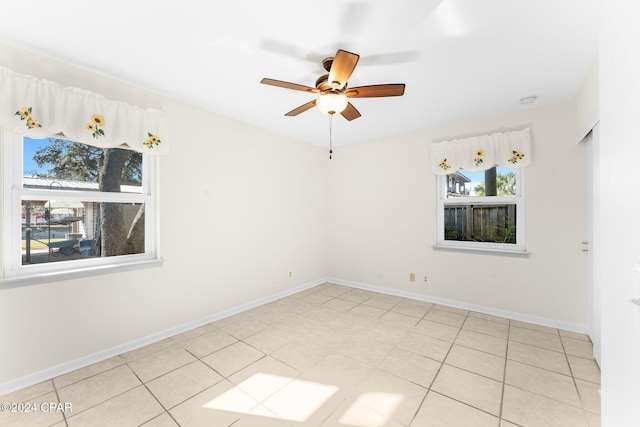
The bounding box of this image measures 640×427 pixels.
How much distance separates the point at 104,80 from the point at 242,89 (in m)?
1.22

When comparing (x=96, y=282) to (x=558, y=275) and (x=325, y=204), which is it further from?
(x=558, y=275)

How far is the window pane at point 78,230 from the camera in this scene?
2186 mm

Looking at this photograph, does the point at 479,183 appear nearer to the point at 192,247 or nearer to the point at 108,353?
the point at 192,247

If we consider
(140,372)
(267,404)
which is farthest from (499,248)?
(140,372)

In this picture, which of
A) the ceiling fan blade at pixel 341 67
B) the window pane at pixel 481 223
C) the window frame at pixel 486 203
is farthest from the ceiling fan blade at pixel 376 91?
the window pane at pixel 481 223

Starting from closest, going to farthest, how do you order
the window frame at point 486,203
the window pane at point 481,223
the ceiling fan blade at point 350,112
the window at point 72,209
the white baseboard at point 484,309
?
the window at point 72,209
the ceiling fan blade at point 350,112
the white baseboard at point 484,309
the window frame at point 486,203
the window pane at point 481,223

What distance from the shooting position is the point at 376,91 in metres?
2.17

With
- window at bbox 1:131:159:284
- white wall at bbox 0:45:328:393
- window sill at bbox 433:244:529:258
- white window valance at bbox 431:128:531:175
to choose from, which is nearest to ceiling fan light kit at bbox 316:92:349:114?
white wall at bbox 0:45:328:393

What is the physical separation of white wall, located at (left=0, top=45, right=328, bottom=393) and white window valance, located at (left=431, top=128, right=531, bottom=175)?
83.4 inches

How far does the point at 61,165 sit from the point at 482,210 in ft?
15.2

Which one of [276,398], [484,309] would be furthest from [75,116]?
[484,309]

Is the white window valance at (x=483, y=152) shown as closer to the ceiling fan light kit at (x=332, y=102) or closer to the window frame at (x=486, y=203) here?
the window frame at (x=486, y=203)

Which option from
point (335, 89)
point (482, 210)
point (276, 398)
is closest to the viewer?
point (276, 398)

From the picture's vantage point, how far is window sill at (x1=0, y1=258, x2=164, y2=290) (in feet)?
6.62
